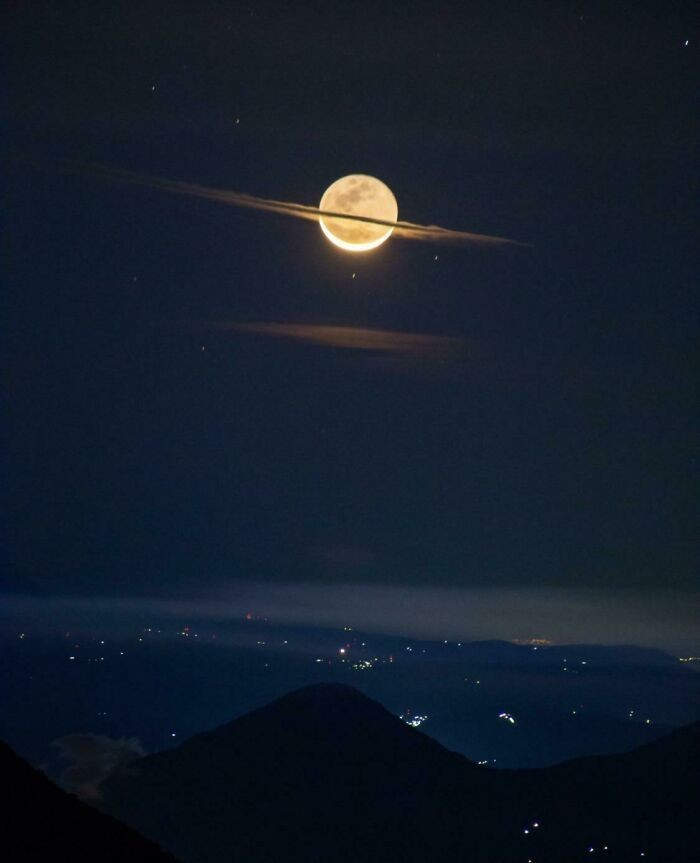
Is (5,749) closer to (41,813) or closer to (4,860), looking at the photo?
(41,813)

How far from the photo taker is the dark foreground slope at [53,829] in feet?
205

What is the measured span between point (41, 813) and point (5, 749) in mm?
7912

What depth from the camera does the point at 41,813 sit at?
66.4m

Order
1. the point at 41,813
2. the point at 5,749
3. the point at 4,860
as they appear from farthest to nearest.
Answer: the point at 5,749, the point at 41,813, the point at 4,860

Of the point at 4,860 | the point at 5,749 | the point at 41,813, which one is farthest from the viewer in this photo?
the point at 5,749

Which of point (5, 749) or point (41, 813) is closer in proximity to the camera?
point (41, 813)

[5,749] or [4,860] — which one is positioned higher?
[5,749]

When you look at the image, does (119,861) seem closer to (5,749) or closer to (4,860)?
(4,860)

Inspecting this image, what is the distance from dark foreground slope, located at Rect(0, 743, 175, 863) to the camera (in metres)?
62.4

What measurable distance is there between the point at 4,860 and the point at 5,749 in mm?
13904

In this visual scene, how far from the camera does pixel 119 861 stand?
63250 mm

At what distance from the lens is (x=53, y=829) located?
64938 mm

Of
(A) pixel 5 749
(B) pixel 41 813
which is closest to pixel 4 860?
(B) pixel 41 813

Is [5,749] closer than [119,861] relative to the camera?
No
